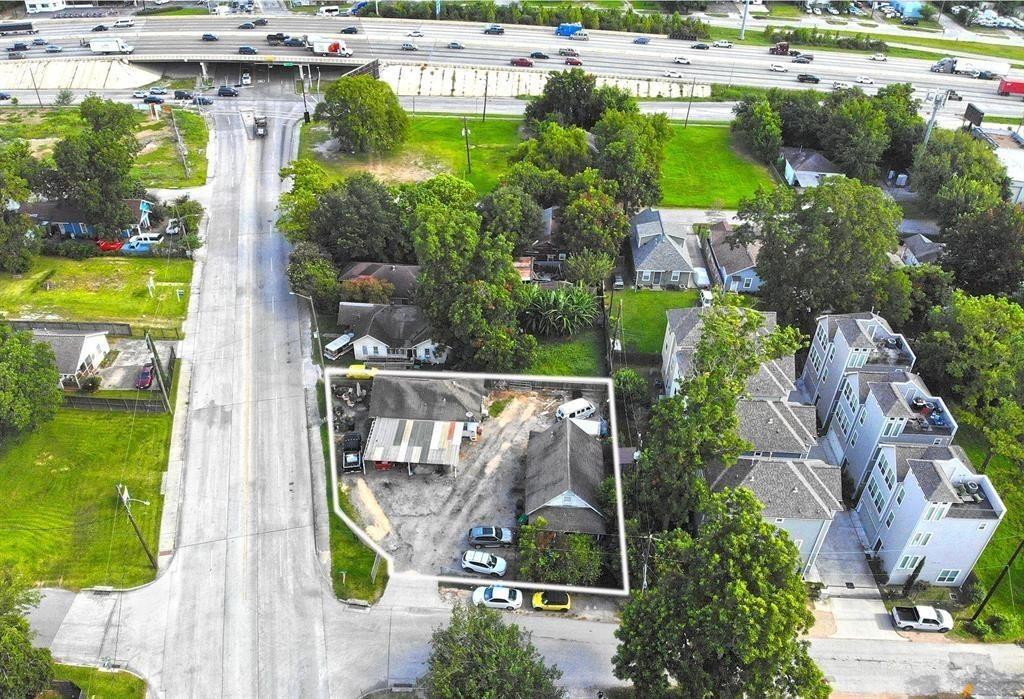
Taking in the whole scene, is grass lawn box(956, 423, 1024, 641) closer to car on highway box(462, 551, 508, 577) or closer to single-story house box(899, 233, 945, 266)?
single-story house box(899, 233, 945, 266)

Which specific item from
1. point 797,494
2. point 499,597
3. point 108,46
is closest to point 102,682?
point 499,597

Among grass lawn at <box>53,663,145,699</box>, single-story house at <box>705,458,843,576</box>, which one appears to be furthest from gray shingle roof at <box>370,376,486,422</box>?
grass lawn at <box>53,663,145,699</box>

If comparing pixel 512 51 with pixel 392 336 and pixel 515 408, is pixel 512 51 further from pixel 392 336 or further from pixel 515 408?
pixel 515 408

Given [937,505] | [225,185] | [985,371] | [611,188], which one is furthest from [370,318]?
[985,371]

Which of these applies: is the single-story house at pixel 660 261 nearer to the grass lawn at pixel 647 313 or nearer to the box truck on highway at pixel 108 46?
the grass lawn at pixel 647 313

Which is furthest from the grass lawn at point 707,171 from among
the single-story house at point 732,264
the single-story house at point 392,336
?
the single-story house at point 392,336

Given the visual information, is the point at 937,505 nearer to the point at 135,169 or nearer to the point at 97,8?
the point at 135,169
